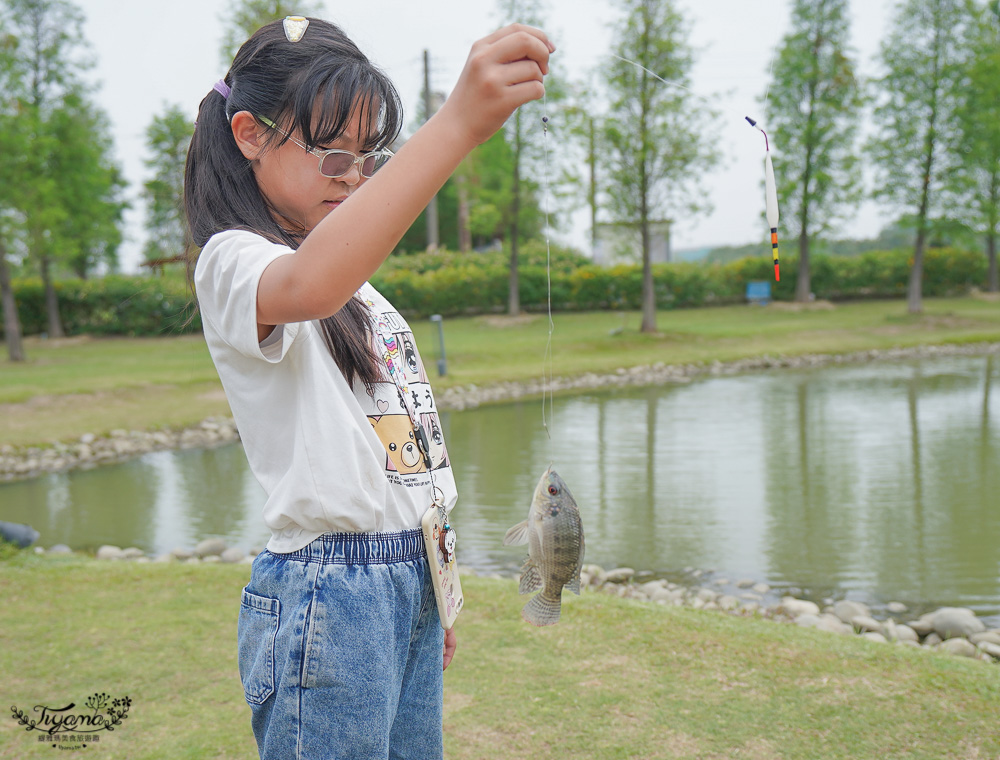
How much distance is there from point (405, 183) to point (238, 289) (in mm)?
290

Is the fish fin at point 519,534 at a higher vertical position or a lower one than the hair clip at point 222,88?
lower

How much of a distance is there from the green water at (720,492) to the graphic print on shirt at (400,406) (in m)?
4.59

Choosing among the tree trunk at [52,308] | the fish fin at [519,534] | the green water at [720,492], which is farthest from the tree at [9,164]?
the fish fin at [519,534]

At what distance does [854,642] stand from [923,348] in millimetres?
16804

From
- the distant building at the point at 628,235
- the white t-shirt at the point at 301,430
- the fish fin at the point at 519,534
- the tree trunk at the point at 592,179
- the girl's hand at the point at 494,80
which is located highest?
the tree trunk at the point at 592,179

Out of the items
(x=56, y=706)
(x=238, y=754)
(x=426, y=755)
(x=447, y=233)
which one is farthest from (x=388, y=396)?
(x=447, y=233)

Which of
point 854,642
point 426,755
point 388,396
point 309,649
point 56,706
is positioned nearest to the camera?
point 309,649

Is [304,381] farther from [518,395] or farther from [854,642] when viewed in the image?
[518,395]

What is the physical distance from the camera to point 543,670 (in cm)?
370

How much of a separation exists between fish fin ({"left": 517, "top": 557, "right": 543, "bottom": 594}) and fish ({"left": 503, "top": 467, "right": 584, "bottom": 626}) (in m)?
0.03

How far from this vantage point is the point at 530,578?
6.75 ft

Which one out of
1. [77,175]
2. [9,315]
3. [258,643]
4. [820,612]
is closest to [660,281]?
[77,175]

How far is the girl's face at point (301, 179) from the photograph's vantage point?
4.67 feet

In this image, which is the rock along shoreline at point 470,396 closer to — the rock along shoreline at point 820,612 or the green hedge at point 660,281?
the rock along shoreline at point 820,612
